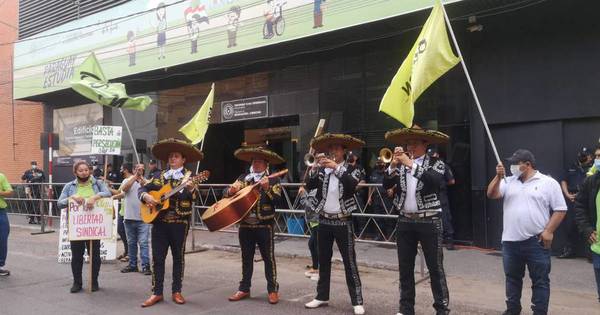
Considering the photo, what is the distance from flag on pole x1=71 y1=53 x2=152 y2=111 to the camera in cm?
940

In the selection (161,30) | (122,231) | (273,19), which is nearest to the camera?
(122,231)

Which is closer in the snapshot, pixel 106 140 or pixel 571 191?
pixel 571 191

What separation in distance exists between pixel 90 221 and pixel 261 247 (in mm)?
2692

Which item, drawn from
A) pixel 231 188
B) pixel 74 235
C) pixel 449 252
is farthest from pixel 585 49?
pixel 74 235

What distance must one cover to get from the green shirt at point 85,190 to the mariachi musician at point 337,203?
3.48 metres

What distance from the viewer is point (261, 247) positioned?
652 cm

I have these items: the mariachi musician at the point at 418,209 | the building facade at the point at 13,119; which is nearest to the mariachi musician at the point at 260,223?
the mariachi musician at the point at 418,209

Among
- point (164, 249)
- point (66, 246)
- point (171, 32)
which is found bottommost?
point (66, 246)

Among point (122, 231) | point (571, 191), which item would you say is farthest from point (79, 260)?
point (571, 191)

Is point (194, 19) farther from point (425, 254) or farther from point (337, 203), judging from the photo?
point (425, 254)

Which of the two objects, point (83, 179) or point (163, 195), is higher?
point (83, 179)

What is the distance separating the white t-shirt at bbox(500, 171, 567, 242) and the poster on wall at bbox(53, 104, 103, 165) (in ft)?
54.3

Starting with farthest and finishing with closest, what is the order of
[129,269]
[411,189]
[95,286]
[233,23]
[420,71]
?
[233,23] → [129,269] → [95,286] → [420,71] → [411,189]

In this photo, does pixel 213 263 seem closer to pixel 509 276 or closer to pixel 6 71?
pixel 509 276
